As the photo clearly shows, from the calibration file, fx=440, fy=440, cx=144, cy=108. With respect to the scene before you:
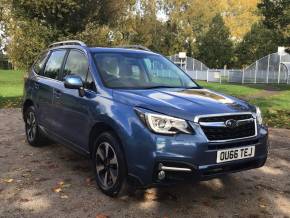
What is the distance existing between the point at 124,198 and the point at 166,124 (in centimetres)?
115

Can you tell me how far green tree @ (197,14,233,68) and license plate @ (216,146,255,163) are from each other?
46.4 m

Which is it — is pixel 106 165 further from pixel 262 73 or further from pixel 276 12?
pixel 262 73

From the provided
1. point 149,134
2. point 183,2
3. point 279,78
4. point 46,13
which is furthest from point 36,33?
point 183,2

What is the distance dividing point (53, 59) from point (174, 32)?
52.2 m

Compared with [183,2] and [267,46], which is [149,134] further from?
[183,2]

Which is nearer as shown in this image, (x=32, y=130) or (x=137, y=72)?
(x=137, y=72)

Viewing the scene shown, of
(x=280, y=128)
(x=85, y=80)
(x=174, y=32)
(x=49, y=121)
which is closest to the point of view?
(x=85, y=80)

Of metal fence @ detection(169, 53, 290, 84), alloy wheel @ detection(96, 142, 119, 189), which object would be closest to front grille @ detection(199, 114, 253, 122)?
alloy wheel @ detection(96, 142, 119, 189)

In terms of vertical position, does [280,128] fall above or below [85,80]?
below

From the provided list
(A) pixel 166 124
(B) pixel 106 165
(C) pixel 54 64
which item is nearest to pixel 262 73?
(C) pixel 54 64

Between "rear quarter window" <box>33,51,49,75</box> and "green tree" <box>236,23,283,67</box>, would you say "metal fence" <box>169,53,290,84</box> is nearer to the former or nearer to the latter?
"green tree" <box>236,23,283,67</box>

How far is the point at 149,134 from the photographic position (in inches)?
171

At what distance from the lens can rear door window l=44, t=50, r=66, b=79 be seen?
6594 mm

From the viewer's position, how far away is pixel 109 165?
503cm
